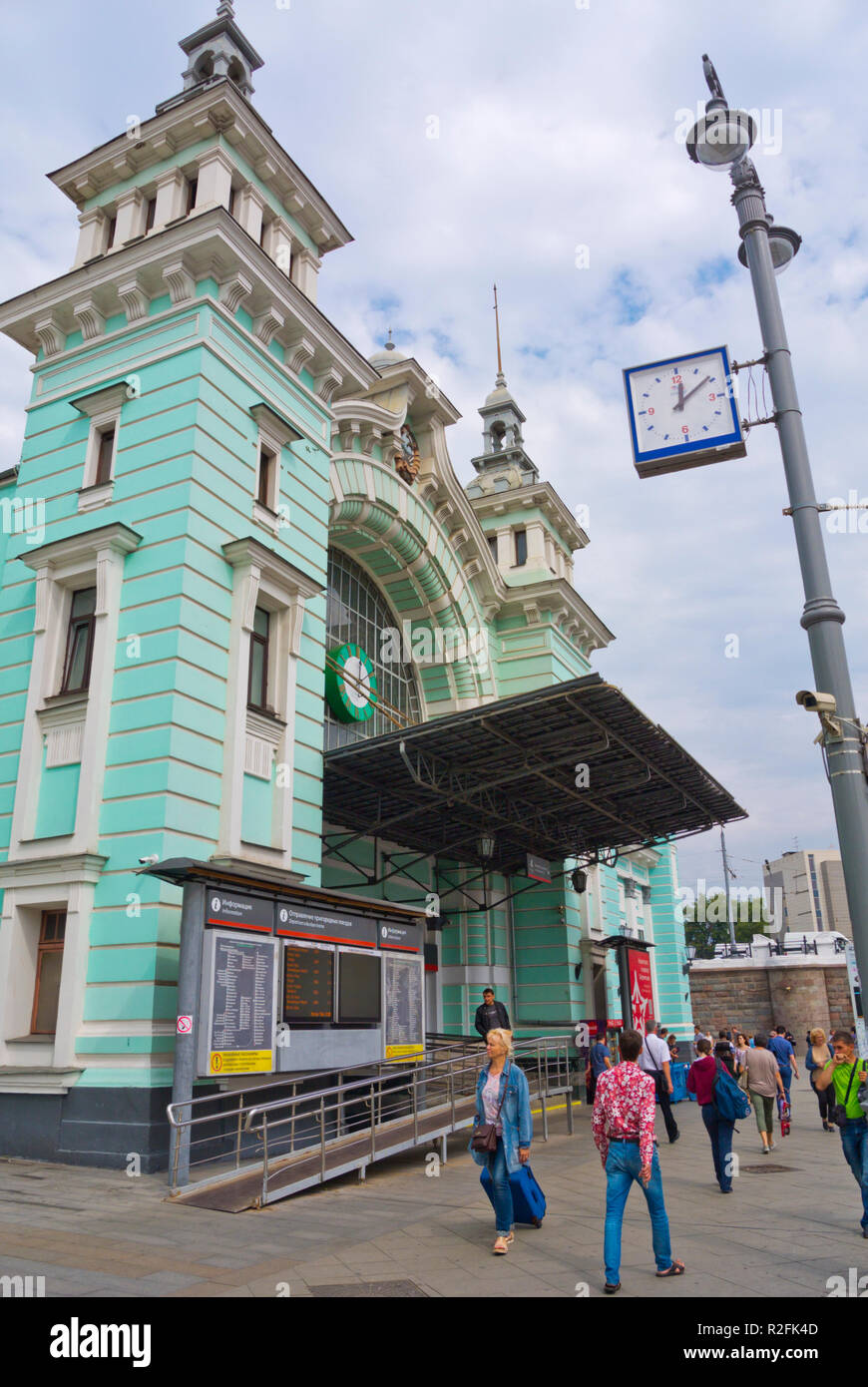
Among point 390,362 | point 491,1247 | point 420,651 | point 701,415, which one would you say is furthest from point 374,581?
point 491,1247

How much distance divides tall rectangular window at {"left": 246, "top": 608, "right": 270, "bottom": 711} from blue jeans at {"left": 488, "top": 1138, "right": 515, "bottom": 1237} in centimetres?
861

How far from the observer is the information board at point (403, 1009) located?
14531 millimetres

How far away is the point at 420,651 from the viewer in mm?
25812

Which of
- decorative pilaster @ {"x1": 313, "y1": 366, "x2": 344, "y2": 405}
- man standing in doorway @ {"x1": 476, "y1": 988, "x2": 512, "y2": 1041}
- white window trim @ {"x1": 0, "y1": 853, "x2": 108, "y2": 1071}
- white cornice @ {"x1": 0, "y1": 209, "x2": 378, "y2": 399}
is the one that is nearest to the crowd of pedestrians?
man standing in doorway @ {"x1": 476, "y1": 988, "x2": 512, "y2": 1041}


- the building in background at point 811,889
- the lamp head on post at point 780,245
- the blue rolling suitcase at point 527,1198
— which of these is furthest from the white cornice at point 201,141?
the building in background at point 811,889

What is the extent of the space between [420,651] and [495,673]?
304 cm

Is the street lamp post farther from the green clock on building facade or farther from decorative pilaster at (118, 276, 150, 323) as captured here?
the green clock on building facade

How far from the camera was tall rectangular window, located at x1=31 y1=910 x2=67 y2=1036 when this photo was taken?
13.2 meters

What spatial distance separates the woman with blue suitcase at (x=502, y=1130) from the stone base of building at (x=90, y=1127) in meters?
4.99

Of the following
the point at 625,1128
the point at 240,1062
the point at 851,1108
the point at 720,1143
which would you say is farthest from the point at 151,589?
the point at 851,1108

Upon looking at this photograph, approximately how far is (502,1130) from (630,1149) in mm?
1355

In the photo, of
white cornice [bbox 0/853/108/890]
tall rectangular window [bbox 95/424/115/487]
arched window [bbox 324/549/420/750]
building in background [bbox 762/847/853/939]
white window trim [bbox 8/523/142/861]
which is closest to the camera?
white cornice [bbox 0/853/108/890]

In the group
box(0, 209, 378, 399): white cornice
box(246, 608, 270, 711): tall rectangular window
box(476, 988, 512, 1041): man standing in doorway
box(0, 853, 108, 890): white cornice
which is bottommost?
box(476, 988, 512, 1041): man standing in doorway

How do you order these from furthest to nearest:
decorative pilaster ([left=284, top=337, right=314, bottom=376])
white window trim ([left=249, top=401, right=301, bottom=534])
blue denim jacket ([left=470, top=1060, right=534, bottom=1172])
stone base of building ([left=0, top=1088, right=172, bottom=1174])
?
decorative pilaster ([left=284, top=337, right=314, bottom=376]) → white window trim ([left=249, top=401, right=301, bottom=534]) → stone base of building ([left=0, top=1088, right=172, bottom=1174]) → blue denim jacket ([left=470, top=1060, right=534, bottom=1172])
